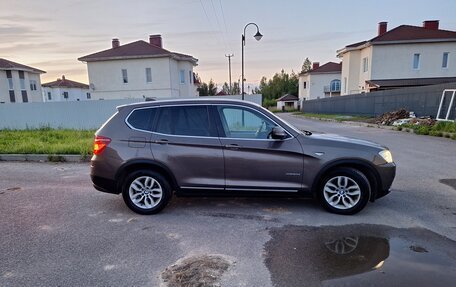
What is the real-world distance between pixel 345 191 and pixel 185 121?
2.73m

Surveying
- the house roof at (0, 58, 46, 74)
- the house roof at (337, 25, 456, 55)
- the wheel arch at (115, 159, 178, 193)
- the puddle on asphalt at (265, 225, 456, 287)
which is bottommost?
the puddle on asphalt at (265, 225, 456, 287)

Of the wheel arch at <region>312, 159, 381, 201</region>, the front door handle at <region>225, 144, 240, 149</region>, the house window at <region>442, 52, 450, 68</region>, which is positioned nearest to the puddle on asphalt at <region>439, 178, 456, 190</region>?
the wheel arch at <region>312, 159, 381, 201</region>

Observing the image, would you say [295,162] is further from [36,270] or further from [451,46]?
[451,46]

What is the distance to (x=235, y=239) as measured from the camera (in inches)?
156

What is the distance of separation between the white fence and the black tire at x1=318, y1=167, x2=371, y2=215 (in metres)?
14.0

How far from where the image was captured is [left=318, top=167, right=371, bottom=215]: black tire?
4.62 meters

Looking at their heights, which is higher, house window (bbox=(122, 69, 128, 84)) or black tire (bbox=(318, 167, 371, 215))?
house window (bbox=(122, 69, 128, 84))

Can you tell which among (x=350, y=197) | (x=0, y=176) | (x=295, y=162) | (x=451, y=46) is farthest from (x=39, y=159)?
(x=451, y=46)

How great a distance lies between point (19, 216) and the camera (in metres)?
4.93

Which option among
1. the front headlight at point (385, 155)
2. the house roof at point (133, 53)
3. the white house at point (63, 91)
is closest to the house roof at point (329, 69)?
the house roof at point (133, 53)

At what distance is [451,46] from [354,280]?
126 feet

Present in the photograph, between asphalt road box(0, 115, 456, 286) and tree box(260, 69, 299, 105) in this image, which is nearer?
asphalt road box(0, 115, 456, 286)

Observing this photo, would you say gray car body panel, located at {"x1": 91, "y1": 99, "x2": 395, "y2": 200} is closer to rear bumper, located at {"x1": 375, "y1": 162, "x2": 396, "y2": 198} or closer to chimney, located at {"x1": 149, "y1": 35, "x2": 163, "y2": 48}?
rear bumper, located at {"x1": 375, "y1": 162, "x2": 396, "y2": 198}

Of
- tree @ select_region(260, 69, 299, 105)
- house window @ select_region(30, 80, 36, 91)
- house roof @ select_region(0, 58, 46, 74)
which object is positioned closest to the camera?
house roof @ select_region(0, 58, 46, 74)
